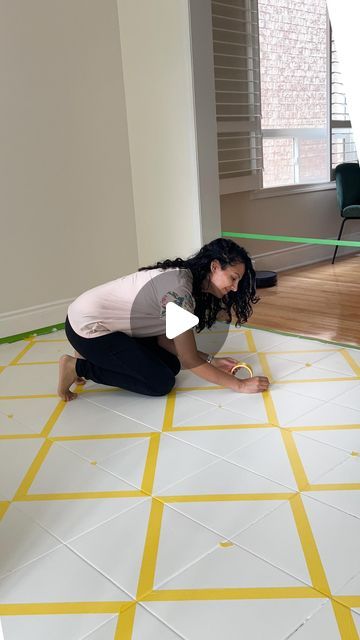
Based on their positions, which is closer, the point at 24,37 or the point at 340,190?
the point at 24,37

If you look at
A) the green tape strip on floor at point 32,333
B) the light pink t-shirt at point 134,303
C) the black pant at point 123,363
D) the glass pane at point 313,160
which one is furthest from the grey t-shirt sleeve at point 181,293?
the glass pane at point 313,160

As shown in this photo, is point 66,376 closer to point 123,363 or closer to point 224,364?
point 123,363

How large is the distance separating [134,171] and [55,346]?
4.26 feet

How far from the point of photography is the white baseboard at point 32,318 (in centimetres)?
332

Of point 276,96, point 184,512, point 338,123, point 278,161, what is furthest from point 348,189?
point 184,512

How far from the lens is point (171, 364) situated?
251cm

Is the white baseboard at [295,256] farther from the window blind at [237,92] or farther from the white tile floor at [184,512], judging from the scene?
the white tile floor at [184,512]

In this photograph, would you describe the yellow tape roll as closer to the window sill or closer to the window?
the window

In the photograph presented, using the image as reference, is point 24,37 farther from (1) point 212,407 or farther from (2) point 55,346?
(1) point 212,407

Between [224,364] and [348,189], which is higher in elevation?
[348,189]

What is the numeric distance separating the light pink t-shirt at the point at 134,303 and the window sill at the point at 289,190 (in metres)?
2.40

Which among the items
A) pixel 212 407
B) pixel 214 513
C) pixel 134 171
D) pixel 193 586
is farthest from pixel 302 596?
pixel 134 171

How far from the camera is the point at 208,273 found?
2174 millimetres

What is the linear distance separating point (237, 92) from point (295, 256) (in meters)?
1.39
